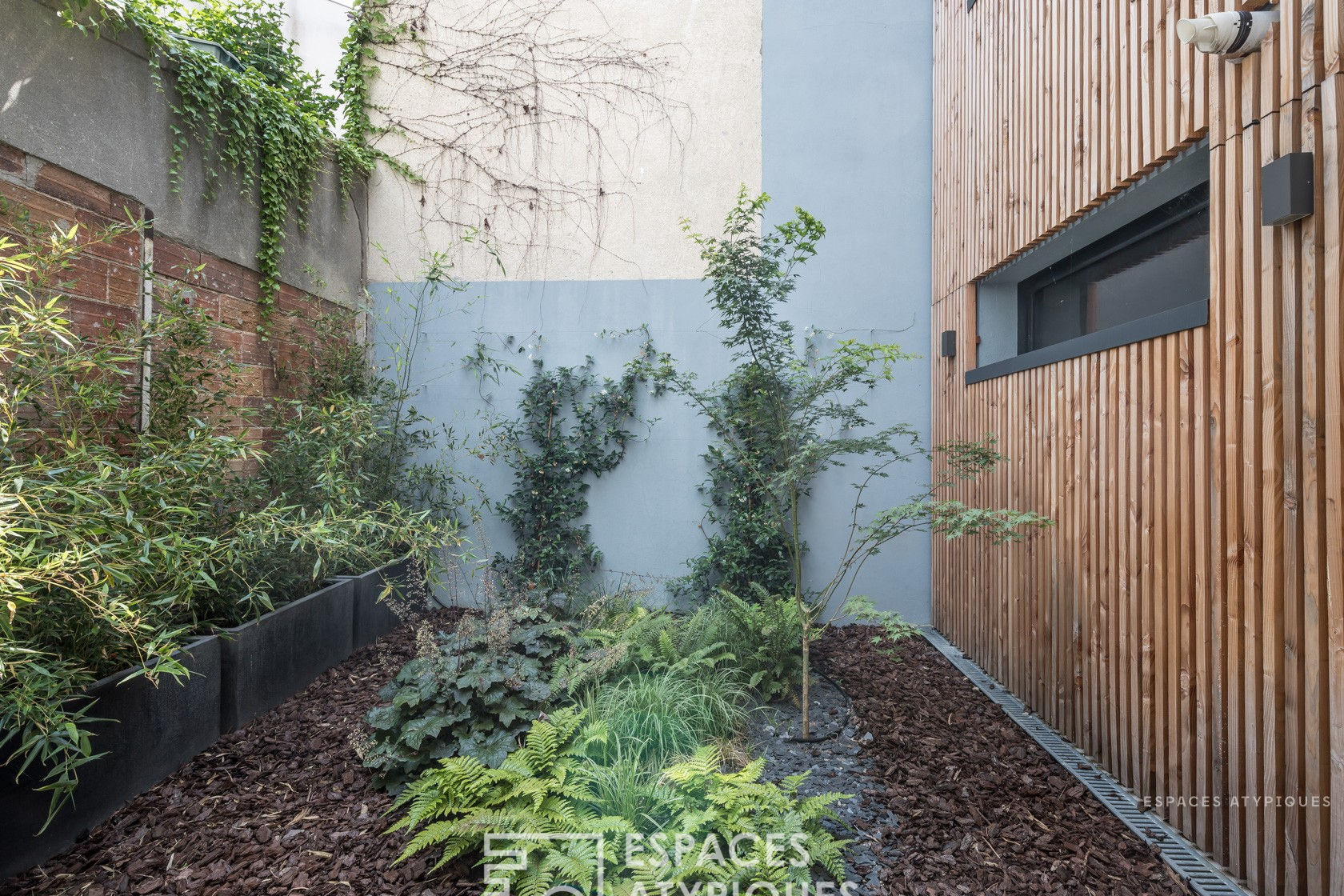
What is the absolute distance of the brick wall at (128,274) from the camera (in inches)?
99.0

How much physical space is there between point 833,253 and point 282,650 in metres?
4.17

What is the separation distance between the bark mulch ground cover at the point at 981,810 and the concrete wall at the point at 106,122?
3.93 metres

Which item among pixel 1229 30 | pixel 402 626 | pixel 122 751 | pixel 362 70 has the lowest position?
pixel 402 626

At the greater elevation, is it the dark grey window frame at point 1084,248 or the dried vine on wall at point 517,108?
the dried vine on wall at point 517,108

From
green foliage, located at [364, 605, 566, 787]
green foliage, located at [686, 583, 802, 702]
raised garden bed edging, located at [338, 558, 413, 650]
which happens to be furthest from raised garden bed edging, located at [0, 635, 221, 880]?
green foliage, located at [686, 583, 802, 702]

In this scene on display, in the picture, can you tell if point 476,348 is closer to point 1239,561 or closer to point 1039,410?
point 1039,410

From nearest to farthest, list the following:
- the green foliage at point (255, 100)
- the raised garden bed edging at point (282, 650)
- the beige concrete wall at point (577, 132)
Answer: the raised garden bed edging at point (282, 650) → the green foliage at point (255, 100) → the beige concrete wall at point (577, 132)

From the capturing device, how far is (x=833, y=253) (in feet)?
16.1

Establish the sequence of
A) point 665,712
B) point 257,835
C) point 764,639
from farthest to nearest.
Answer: point 764,639 → point 665,712 → point 257,835

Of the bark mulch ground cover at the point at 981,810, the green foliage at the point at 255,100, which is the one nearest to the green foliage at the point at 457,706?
the bark mulch ground cover at the point at 981,810

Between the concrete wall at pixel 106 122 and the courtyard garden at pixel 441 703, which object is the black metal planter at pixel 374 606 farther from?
the concrete wall at pixel 106 122

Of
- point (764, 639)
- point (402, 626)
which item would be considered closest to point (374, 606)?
point (402, 626)

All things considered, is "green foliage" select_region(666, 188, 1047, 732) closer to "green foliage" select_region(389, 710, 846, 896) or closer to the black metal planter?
"green foliage" select_region(389, 710, 846, 896)

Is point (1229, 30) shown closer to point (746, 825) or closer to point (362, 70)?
point (746, 825)
